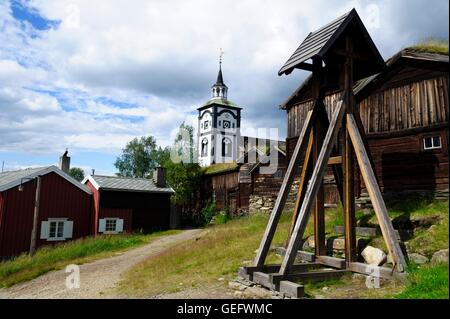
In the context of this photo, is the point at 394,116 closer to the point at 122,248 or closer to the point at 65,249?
the point at 122,248

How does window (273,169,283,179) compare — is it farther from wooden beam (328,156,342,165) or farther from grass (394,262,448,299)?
grass (394,262,448,299)

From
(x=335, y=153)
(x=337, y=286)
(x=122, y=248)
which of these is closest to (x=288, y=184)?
(x=337, y=286)

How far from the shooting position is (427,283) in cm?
545

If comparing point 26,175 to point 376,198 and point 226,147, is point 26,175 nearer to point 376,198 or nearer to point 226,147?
point 376,198

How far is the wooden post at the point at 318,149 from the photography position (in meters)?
8.45

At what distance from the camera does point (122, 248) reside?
19.9 metres

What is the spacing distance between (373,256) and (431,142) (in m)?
6.55

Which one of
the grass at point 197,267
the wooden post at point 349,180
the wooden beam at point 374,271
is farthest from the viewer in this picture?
the grass at point 197,267

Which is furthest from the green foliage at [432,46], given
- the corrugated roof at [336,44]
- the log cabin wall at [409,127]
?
the corrugated roof at [336,44]

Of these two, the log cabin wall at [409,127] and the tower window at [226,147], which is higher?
the tower window at [226,147]

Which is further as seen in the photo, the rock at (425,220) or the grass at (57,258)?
the grass at (57,258)

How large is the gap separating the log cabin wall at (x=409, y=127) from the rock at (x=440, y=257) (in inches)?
204

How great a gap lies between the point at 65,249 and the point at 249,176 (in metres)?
13.0

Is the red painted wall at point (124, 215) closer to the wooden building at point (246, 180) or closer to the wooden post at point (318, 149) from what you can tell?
the wooden building at point (246, 180)
